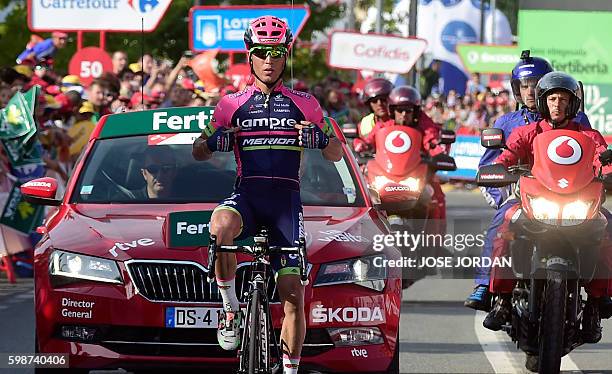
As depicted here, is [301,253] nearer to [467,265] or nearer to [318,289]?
[318,289]

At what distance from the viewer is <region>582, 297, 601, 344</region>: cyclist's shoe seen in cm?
938

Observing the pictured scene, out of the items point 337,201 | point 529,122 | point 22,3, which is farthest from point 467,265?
point 22,3

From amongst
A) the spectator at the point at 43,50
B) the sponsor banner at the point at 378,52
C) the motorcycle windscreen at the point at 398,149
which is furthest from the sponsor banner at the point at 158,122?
the sponsor banner at the point at 378,52

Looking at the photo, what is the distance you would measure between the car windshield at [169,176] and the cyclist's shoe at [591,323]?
145 cm

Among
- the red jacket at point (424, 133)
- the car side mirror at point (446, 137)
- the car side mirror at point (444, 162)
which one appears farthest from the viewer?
the red jacket at point (424, 133)

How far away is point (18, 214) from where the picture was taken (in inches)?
648

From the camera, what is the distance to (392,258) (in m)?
8.66

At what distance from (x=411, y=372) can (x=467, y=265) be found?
5130 millimetres

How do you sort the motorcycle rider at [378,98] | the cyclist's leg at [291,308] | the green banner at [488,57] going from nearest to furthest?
the cyclist's leg at [291,308], the motorcycle rider at [378,98], the green banner at [488,57]

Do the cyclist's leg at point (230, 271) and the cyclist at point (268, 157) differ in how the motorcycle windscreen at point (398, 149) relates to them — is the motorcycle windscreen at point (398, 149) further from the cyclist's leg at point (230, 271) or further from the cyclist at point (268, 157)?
the cyclist's leg at point (230, 271)

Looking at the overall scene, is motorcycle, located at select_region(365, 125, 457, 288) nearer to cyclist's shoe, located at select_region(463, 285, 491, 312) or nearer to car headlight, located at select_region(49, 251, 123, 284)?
cyclist's shoe, located at select_region(463, 285, 491, 312)

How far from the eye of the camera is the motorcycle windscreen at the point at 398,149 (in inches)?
556

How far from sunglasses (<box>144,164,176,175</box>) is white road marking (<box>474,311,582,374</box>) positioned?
A: 7.62 feet

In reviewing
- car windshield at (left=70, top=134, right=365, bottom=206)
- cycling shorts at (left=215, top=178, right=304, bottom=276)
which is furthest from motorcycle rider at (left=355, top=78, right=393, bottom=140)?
cycling shorts at (left=215, top=178, right=304, bottom=276)
